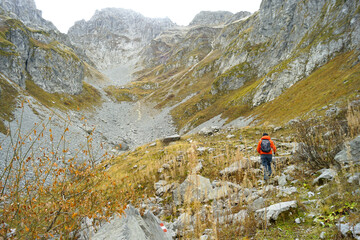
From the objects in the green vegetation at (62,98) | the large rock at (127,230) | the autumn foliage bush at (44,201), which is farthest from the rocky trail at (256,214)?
the green vegetation at (62,98)

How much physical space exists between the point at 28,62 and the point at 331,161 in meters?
86.2

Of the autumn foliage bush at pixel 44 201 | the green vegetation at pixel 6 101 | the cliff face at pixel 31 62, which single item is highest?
the cliff face at pixel 31 62

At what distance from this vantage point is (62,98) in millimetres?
69500

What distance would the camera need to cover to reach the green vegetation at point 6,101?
100 ft

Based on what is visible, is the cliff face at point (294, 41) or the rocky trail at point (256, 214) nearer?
the rocky trail at point (256, 214)

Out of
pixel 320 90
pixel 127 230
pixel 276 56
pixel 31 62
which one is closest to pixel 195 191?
pixel 127 230

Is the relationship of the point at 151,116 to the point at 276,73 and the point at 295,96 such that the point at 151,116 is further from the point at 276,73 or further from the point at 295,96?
the point at 295,96

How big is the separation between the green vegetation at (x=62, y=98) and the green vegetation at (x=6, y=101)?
6.57 meters

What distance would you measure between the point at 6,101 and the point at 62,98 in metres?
34.8

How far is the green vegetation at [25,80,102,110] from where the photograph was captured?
5604 cm

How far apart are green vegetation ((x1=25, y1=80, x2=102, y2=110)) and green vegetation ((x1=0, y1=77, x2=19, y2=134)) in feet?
21.5

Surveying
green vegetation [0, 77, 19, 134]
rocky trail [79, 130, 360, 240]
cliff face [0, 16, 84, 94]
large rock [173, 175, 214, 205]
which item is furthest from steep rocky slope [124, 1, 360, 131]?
A: cliff face [0, 16, 84, 94]

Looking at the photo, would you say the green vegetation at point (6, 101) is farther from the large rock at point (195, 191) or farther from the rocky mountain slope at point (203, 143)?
the large rock at point (195, 191)

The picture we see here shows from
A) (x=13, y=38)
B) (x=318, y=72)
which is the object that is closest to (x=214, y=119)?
(x=318, y=72)
